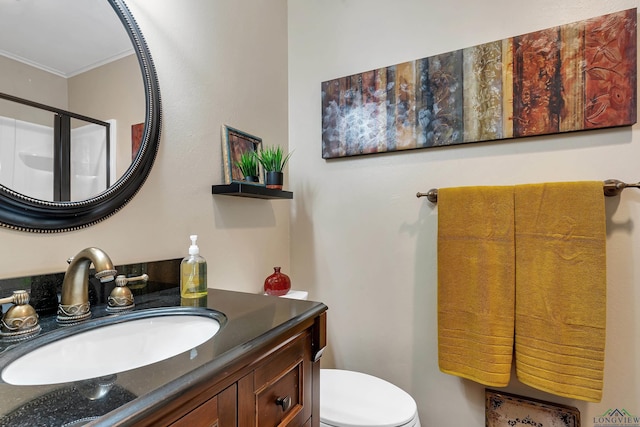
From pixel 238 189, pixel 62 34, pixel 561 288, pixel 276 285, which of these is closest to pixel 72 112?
pixel 62 34

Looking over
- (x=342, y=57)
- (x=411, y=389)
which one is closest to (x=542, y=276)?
(x=411, y=389)

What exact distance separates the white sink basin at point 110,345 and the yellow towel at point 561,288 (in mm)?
1096

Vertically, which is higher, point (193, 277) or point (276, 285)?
point (193, 277)

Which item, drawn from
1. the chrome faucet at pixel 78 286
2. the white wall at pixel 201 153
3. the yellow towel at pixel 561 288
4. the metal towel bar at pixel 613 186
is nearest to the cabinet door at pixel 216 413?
the chrome faucet at pixel 78 286

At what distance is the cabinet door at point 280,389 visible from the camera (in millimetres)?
583

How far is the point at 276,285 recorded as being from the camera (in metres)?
1.40

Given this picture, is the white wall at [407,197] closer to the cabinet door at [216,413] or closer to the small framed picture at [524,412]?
the small framed picture at [524,412]

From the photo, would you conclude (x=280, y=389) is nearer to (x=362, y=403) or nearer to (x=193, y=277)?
(x=193, y=277)

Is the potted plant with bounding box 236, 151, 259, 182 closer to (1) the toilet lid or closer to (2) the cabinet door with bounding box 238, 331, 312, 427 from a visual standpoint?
(2) the cabinet door with bounding box 238, 331, 312, 427

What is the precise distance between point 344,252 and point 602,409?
3.74 feet

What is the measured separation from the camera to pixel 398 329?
1454 mm

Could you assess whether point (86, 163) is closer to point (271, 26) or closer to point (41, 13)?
point (41, 13)

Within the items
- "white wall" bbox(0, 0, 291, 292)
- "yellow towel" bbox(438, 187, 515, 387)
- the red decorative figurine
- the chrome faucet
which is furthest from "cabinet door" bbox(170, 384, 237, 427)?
"yellow towel" bbox(438, 187, 515, 387)

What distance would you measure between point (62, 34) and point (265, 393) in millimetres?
1013
